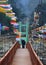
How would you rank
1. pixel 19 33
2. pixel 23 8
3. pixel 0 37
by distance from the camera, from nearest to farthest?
1. pixel 0 37
2. pixel 19 33
3. pixel 23 8

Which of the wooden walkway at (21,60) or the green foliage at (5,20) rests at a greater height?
the green foliage at (5,20)

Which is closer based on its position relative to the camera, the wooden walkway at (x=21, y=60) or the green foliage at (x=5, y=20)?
the wooden walkway at (x=21, y=60)

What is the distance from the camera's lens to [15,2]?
103ft

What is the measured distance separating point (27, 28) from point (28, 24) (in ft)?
1.51

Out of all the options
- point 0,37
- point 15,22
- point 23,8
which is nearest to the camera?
point 0,37

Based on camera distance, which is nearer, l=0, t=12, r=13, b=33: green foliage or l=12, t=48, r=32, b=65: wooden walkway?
l=12, t=48, r=32, b=65: wooden walkway

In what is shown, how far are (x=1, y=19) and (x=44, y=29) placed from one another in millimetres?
9638

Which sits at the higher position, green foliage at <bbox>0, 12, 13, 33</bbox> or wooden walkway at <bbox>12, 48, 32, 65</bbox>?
green foliage at <bbox>0, 12, 13, 33</bbox>

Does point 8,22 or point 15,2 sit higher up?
point 15,2

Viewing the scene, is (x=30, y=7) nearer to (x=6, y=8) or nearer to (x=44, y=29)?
(x=6, y=8)

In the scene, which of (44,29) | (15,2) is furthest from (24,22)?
(44,29)

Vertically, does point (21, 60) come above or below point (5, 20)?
below

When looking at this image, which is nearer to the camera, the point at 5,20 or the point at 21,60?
the point at 21,60

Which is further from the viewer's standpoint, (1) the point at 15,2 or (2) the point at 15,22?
(1) the point at 15,2
